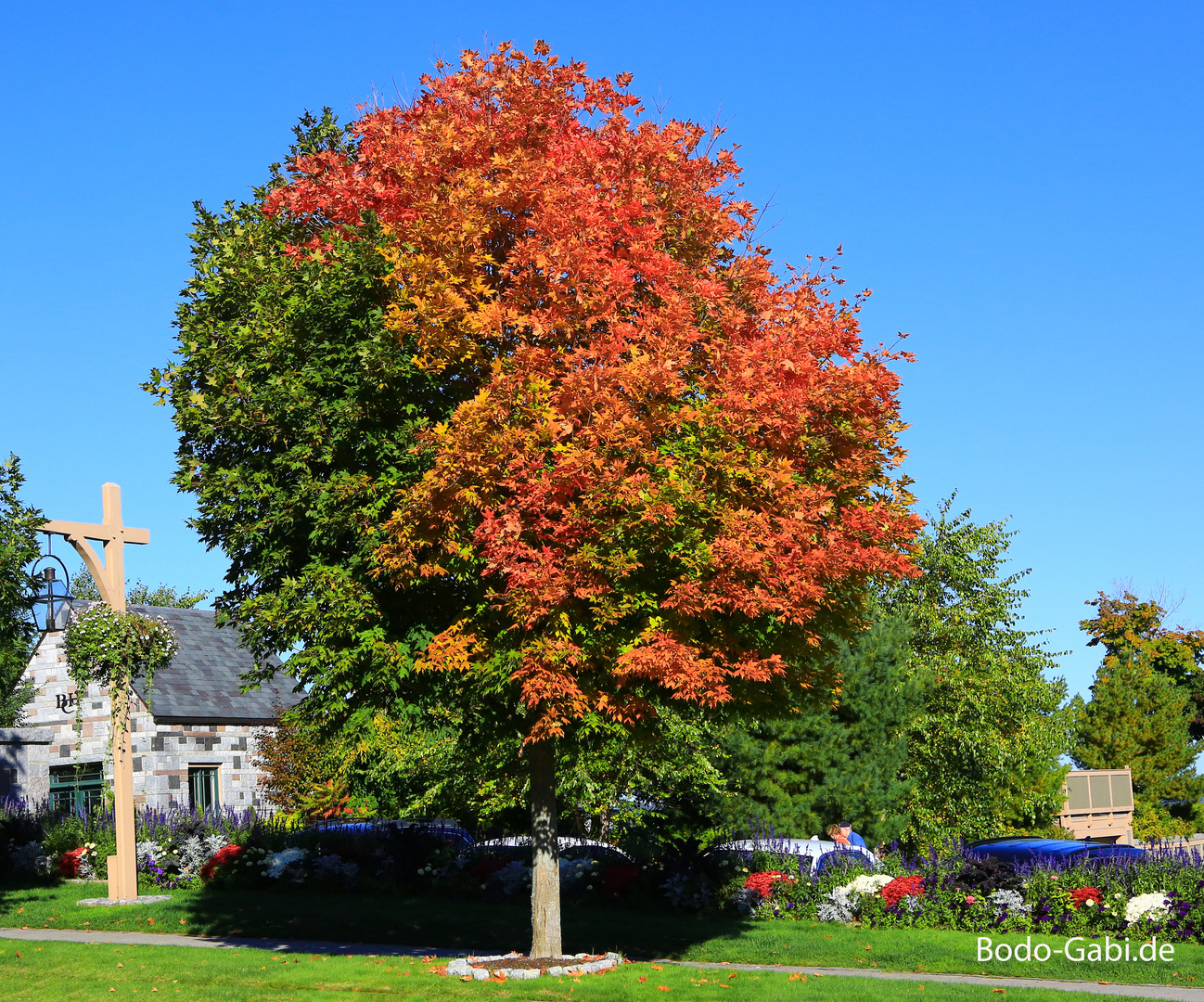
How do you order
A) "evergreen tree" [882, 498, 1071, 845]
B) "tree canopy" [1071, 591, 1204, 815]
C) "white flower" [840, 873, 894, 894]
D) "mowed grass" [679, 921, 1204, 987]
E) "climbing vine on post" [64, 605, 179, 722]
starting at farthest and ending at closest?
"tree canopy" [1071, 591, 1204, 815], "evergreen tree" [882, 498, 1071, 845], "climbing vine on post" [64, 605, 179, 722], "white flower" [840, 873, 894, 894], "mowed grass" [679, 921, 1204, 987]

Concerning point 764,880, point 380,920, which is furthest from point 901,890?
point 380,920

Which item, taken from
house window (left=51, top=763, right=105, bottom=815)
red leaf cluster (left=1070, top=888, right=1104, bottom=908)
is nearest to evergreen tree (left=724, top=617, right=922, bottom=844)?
red leaf cluster (left=1070, top=888, right=1104, bottom=908)

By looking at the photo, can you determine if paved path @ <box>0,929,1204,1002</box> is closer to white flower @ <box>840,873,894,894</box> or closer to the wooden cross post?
the wooden cross post

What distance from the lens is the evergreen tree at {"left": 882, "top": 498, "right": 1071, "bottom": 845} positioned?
28.5 meters

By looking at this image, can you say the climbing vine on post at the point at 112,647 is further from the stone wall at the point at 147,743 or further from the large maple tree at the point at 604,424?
the stone wall at the point at 147,743

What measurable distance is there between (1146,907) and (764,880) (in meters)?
5.66

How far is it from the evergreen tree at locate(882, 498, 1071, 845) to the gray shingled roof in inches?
651

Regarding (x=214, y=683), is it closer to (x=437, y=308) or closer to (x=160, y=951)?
(x=160, y=951)

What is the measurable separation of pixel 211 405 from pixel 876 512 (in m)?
8.15

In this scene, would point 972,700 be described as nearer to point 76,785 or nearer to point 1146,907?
point 1146,907

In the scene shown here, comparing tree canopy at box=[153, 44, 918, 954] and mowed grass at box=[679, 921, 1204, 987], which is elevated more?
tree canopy at box=[153, 44, 918, 954]

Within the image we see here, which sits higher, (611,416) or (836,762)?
(611,416)

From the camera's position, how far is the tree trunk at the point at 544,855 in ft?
45.5

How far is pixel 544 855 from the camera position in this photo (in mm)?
14109
